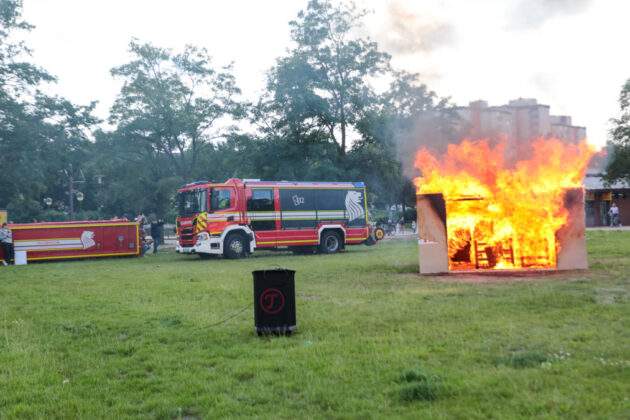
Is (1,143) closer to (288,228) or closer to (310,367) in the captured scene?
(288,228)

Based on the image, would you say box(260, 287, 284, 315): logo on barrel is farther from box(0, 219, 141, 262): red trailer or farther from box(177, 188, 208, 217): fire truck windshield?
box(0, 219, 141, 262): red trailer

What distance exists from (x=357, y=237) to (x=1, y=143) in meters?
19.9

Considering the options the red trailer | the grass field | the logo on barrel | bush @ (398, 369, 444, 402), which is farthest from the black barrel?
the red trailer

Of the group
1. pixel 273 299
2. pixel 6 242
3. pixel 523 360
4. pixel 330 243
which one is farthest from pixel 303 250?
pixel 523 360

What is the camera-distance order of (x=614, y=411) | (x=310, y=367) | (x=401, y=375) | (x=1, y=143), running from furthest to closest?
(x=1, y=143) < (x=310, y=367) < (x=401, y=375) < (x=614, y=411)

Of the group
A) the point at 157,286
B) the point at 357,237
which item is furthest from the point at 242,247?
the point at 157,286

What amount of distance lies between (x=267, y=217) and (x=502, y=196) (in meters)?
11.0

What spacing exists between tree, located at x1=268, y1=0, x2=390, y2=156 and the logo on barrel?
2643 cm

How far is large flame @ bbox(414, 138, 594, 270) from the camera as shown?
13.4 meters

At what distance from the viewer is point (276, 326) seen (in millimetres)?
6930

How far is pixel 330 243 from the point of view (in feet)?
80.4

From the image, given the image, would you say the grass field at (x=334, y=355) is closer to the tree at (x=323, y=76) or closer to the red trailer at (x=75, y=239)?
the red trailer at (x=75, y=239)

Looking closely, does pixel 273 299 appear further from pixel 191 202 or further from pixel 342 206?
pixel 342 206

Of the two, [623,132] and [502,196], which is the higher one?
[623,132]
